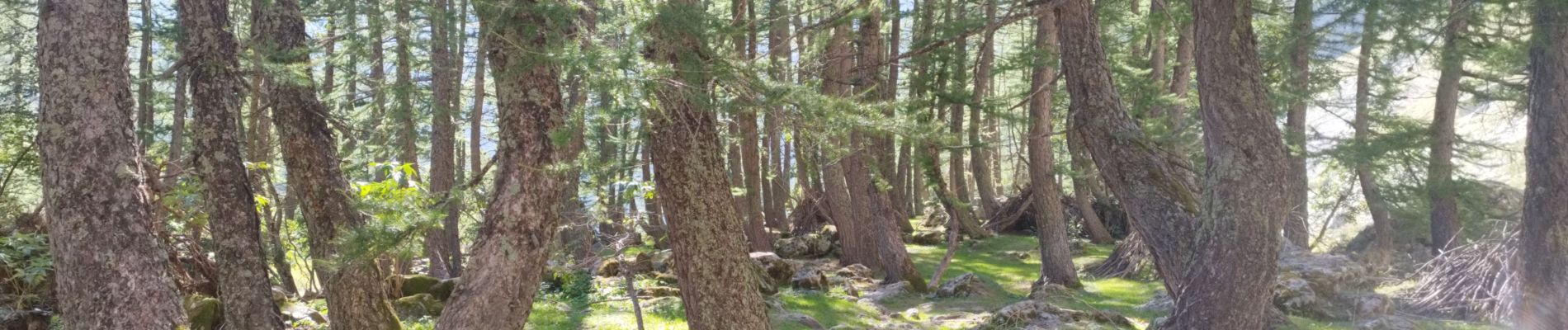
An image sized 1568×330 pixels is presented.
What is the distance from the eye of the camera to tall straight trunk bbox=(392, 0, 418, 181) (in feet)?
31.0

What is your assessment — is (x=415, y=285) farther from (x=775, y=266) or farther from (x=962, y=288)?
(x=962, y=288)

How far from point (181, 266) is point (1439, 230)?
16.3m

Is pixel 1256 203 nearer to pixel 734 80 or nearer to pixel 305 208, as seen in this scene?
pixel 734 80

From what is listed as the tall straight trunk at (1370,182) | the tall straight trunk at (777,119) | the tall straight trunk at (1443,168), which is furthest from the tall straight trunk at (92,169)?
the tall straight trunk at (1443,168)

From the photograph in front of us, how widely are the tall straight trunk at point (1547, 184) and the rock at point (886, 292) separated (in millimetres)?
6202

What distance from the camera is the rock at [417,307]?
1055cm

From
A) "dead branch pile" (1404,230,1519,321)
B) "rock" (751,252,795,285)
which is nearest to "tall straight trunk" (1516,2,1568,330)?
"dead branch pile" (1404,230,1519,321)

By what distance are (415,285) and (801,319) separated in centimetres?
426

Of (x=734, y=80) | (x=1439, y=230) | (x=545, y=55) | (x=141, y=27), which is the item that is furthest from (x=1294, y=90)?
(x=141, y=27)

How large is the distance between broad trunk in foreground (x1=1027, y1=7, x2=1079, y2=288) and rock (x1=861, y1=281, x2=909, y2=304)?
193cm

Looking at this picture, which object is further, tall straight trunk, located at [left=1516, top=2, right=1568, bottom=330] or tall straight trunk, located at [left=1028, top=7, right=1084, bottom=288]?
tall straight trunk, located at [left=1028, top=7, right=1084, bottom=288]

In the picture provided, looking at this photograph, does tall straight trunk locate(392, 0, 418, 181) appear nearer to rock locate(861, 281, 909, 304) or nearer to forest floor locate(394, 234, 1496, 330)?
forest floor locate(394, 234, 1496, 330)

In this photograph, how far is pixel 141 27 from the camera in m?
16.2

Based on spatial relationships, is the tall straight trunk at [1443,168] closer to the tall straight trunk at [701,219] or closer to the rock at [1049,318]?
the rock at [1049,318]
